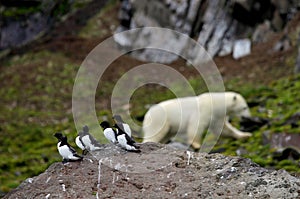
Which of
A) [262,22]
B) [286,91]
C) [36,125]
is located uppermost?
[262,22]

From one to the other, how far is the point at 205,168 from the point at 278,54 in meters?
32.1

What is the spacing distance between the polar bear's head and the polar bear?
75cm

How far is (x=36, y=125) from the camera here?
35.8 metres

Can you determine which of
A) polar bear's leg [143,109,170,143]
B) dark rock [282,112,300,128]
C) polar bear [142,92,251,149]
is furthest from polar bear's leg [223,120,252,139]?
polar bear's leg [143,109,170,143]

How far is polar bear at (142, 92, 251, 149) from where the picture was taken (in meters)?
22.1

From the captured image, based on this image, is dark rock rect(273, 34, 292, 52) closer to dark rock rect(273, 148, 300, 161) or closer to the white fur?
dark rock rect(273, 148, 300, 161)

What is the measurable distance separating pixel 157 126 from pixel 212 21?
26.7m

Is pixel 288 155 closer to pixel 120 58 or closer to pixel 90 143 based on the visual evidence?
pixel 90 143

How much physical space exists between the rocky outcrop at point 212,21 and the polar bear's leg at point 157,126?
23214 mm

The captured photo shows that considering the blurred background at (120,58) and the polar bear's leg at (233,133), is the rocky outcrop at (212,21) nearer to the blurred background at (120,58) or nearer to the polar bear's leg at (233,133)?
the blurred background at (120,58)

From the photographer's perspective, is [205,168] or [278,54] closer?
[205,168]

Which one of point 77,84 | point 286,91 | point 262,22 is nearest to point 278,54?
point 262,22

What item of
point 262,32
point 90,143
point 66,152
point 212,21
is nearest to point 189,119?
point 90,143

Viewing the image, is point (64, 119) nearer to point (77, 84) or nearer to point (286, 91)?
point (77, 84)
